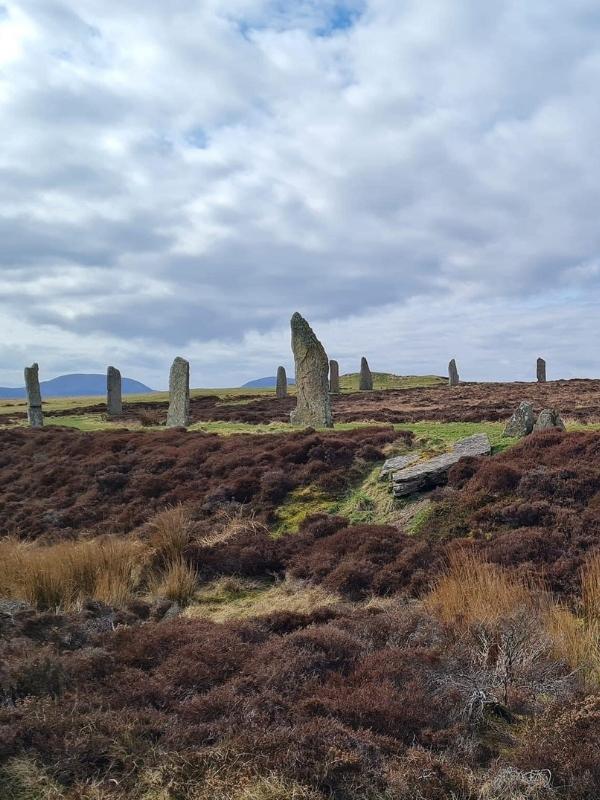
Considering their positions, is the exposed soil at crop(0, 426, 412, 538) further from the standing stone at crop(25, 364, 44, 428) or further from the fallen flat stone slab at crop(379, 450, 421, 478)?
the standing stone at crop(25, 364, 44, 428)

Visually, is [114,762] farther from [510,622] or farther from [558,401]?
[558,401]

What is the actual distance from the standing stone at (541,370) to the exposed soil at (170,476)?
44016 mm

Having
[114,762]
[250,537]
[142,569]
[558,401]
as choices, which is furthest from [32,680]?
[558,401]

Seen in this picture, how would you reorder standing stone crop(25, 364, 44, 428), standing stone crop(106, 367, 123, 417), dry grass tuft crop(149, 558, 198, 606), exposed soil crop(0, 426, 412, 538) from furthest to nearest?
standing stone crop(106, 367, 123, 417) → standing stone crop(25, 364, 44, 428) → exposed soil crop(0, 426, 412, 538) → dry grass tuft crop(149, 558, 198, 606)

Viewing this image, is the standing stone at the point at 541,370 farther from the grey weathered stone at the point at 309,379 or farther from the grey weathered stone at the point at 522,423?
the grey weathered stone at the point at 522,423

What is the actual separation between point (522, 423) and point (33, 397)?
94.4 feet

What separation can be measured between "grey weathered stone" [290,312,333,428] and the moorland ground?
6.85m

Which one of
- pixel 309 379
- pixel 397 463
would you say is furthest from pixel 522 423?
pixel 309 379

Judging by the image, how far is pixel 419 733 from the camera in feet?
18.7

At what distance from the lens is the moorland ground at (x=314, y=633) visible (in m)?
A: 5.00

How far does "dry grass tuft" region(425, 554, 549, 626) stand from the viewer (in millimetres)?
8133

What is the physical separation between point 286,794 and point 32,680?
112 inches

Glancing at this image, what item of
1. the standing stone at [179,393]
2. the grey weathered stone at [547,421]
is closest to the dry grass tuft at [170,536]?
the grey weathered stone at [547,421]

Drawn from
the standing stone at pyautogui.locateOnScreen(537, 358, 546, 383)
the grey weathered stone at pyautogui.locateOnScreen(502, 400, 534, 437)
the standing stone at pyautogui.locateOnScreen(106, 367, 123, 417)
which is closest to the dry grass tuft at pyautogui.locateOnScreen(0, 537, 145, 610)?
the grey weathered stone at pyautogui.locateOnScreen(502, 400, 534, 437)
